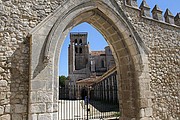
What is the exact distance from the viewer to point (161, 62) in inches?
215

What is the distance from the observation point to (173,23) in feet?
20.2

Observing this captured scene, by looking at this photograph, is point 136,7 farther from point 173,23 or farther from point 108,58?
point 108,58

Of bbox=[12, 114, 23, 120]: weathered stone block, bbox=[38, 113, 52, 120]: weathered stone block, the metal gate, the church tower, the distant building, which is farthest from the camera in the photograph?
the church tower

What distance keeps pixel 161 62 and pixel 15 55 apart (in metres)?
4.76

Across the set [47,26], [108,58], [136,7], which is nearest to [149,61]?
[136,7]

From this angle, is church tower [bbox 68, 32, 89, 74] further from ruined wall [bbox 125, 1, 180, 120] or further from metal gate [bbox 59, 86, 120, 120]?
ruined wall [bbox 125, 1, 180, 120]

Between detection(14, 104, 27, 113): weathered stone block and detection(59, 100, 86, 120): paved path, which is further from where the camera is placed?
detection(59, 100, 86, 120): paved path

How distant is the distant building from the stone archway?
104 feet

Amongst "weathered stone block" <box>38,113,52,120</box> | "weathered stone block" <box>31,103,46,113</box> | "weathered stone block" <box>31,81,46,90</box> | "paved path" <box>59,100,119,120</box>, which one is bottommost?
"paved path" <box>59,100,119,120</box>

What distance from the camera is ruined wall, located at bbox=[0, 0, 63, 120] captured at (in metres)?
3.37

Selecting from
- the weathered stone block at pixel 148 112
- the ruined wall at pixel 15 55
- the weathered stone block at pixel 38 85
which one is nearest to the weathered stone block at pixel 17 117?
the ruined wall at pixel 15 55

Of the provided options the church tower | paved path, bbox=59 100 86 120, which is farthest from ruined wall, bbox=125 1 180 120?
the church tower

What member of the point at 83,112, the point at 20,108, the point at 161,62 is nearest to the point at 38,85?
the point at 20,108

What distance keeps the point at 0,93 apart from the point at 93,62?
122ft
